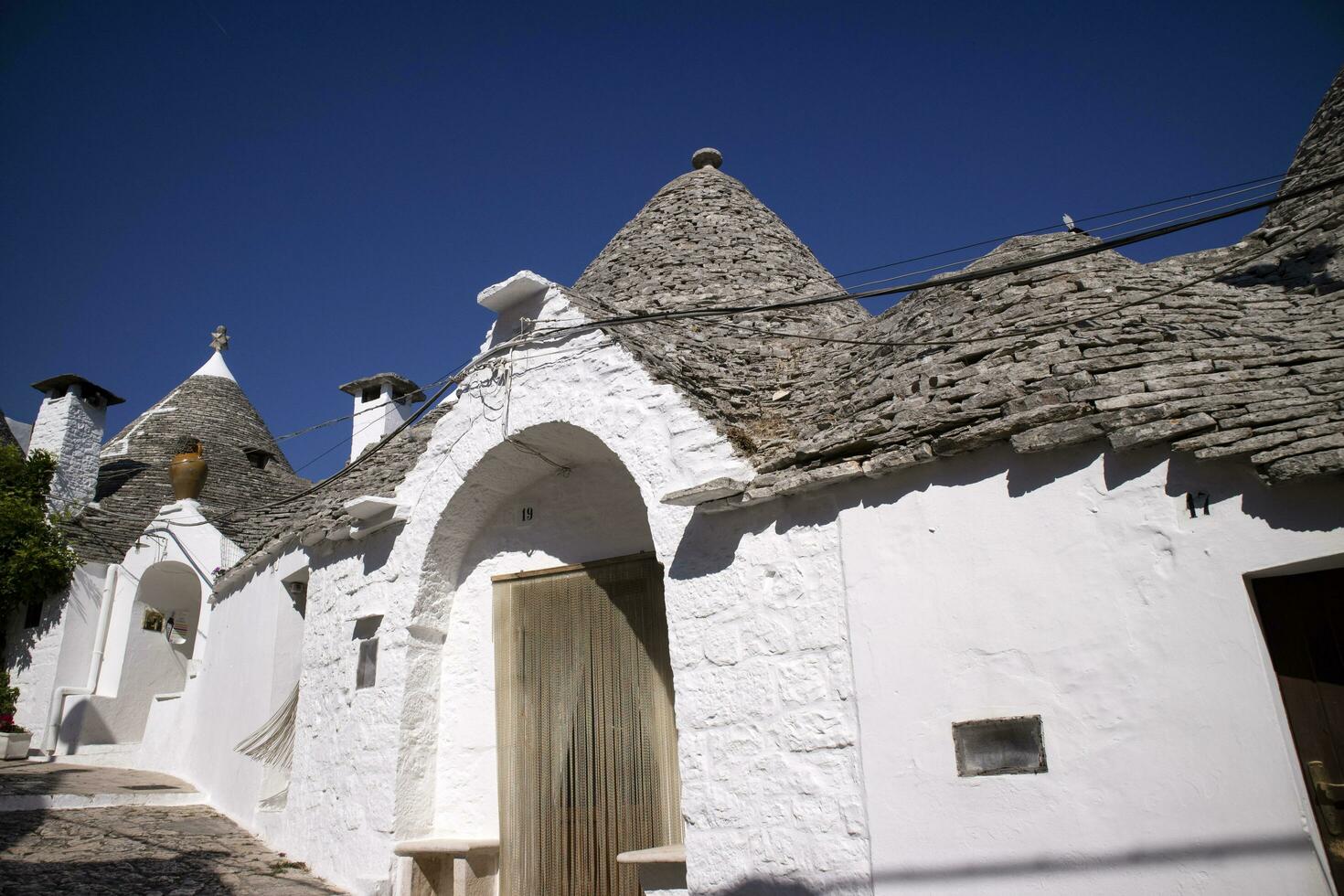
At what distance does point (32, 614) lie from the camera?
14.1 metres

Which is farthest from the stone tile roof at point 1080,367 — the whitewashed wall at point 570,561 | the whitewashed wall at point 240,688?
the whitewashed wall at point 240,688

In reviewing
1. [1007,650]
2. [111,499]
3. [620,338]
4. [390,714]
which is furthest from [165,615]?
[1007,650]

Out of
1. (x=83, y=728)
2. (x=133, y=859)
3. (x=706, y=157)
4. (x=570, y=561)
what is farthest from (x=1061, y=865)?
(x=83, y=728)

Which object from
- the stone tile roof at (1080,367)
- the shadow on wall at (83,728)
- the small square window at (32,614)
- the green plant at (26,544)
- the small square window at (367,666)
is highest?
the green plant at (26,544)

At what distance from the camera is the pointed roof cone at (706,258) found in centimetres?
849

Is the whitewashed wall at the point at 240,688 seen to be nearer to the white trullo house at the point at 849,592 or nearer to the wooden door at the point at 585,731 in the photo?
the white trullo house at the point at 849,592

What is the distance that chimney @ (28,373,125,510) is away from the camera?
14.9m

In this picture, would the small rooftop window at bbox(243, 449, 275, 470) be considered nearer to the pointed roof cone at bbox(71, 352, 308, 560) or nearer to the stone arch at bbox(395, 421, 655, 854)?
the pointed roof cone at bbox(71, 352, 308, 560)

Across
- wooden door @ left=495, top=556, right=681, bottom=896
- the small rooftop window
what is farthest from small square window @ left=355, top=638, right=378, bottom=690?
the small rooftop window

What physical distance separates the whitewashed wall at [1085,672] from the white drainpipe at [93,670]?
12803 millimetres

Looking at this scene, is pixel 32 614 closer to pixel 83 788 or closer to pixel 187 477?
pixel 187 477

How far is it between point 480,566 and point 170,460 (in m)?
12.5

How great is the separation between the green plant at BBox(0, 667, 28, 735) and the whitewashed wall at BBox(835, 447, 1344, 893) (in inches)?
493

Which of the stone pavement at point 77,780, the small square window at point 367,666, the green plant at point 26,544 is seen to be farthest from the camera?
the green plant at point 26,544
